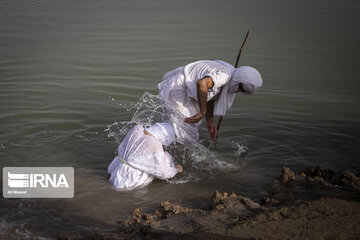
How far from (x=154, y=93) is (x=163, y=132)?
3.06m

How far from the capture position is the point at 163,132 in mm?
4664

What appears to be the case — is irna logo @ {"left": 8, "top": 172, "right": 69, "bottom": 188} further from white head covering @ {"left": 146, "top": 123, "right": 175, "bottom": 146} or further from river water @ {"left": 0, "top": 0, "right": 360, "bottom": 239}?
white head covering @ {"left": 146, "top": 123, "right": 175, "bottom": 146}

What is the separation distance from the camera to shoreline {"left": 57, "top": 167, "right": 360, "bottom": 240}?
A: 3.59m

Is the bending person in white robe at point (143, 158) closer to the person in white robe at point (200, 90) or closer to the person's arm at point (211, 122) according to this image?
the person in white robe at point (200, 90)

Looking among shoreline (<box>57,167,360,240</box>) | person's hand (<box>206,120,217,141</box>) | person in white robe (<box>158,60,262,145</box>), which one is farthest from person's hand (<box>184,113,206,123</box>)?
shoreline (<box>57,167,360,240</box>)

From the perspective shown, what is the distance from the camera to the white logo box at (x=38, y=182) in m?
4.58

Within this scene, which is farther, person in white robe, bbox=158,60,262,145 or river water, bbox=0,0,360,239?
river water, bbox=0,0,360,239

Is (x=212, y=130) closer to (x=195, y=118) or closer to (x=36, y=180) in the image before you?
(x=195, y=118)

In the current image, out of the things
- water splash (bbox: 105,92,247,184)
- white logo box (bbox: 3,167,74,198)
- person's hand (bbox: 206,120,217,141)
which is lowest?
white logo box (bbox: 3,167,74,198)

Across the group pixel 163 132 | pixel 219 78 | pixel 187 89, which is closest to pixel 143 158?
pixel 163 132

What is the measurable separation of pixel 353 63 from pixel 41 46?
268 inches

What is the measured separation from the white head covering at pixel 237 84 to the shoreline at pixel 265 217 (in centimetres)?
98

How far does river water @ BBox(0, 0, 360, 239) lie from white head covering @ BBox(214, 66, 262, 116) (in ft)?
2.84

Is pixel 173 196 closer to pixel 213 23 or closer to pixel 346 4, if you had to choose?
pixel 213 23
